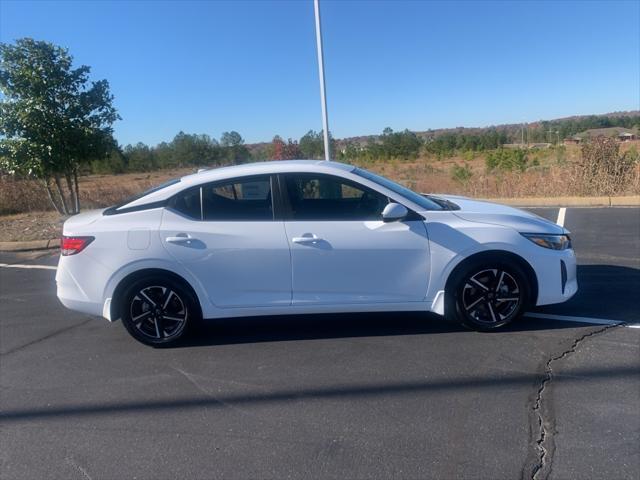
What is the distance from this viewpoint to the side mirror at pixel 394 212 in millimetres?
4532

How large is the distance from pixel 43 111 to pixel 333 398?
10229 millimetres

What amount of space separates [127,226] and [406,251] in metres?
2.42

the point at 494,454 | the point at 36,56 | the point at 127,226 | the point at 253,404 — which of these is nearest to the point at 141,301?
the point at 127,226

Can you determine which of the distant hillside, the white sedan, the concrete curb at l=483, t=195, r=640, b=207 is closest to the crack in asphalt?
the white sedan

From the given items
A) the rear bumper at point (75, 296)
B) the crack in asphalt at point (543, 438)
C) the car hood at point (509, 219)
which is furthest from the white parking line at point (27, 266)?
the crack in asphalt at point (543, 438)

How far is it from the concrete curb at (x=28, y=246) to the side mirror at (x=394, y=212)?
7976mm

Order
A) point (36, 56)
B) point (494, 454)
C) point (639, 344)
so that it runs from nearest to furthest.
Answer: point (494, 454) < point (639, 344) < point (36, 56)

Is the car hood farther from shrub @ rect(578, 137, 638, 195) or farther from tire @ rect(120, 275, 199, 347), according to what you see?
shrub @ rect(578, 137, 638, 195)

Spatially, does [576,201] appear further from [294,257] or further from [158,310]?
[158,310]

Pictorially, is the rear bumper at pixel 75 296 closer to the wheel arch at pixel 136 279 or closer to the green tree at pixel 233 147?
the wheel arch at pixel 136 279

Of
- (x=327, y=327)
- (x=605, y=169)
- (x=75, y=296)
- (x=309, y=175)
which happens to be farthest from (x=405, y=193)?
(x=605, y=169)

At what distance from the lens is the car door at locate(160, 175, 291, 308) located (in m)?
4.68

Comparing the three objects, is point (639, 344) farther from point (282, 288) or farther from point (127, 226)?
point (127, 226)

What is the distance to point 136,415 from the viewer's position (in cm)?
371
